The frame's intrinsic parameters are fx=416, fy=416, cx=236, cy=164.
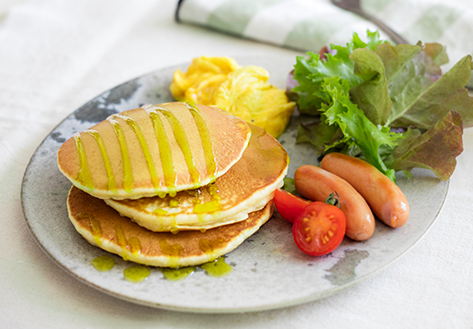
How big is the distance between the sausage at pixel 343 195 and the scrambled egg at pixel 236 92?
93 centimetres

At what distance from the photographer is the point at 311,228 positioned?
2.41m

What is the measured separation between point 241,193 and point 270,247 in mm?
380

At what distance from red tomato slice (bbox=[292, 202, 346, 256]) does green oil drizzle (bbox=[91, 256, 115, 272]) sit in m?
1.09

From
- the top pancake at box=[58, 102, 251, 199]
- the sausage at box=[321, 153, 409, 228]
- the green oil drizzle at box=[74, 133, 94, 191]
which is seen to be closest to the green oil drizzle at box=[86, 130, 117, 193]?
the top pancake at box=[58, 102, 251, 199]

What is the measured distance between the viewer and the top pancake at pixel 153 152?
8.14ft

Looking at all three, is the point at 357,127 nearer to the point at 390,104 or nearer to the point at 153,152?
the point at 390,104

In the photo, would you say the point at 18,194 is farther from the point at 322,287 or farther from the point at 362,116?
the point at 362,116

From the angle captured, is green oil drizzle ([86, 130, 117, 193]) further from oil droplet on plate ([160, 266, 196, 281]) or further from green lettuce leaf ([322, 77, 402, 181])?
green lettuce leaf ([322, 77, 402, 181])

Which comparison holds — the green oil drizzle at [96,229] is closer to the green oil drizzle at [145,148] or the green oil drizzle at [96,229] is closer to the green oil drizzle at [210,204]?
the green oil drizzle at [145,148]

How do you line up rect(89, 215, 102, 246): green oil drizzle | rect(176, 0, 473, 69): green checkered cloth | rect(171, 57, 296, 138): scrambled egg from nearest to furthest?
rect(89, 215, 102, 246): green oil drizzle → rect(171, 57, 296, 138): scrambled egg → rect(176, 0, 473, 69): green checkered cloth

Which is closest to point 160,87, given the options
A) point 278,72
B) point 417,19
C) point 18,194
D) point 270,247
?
point 278,72

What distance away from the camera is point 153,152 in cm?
257

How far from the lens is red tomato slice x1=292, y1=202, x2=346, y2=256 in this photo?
2383 mm

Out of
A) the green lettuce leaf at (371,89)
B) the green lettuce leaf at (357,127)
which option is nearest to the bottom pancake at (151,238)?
the green lettuce leaf at (357,127)
